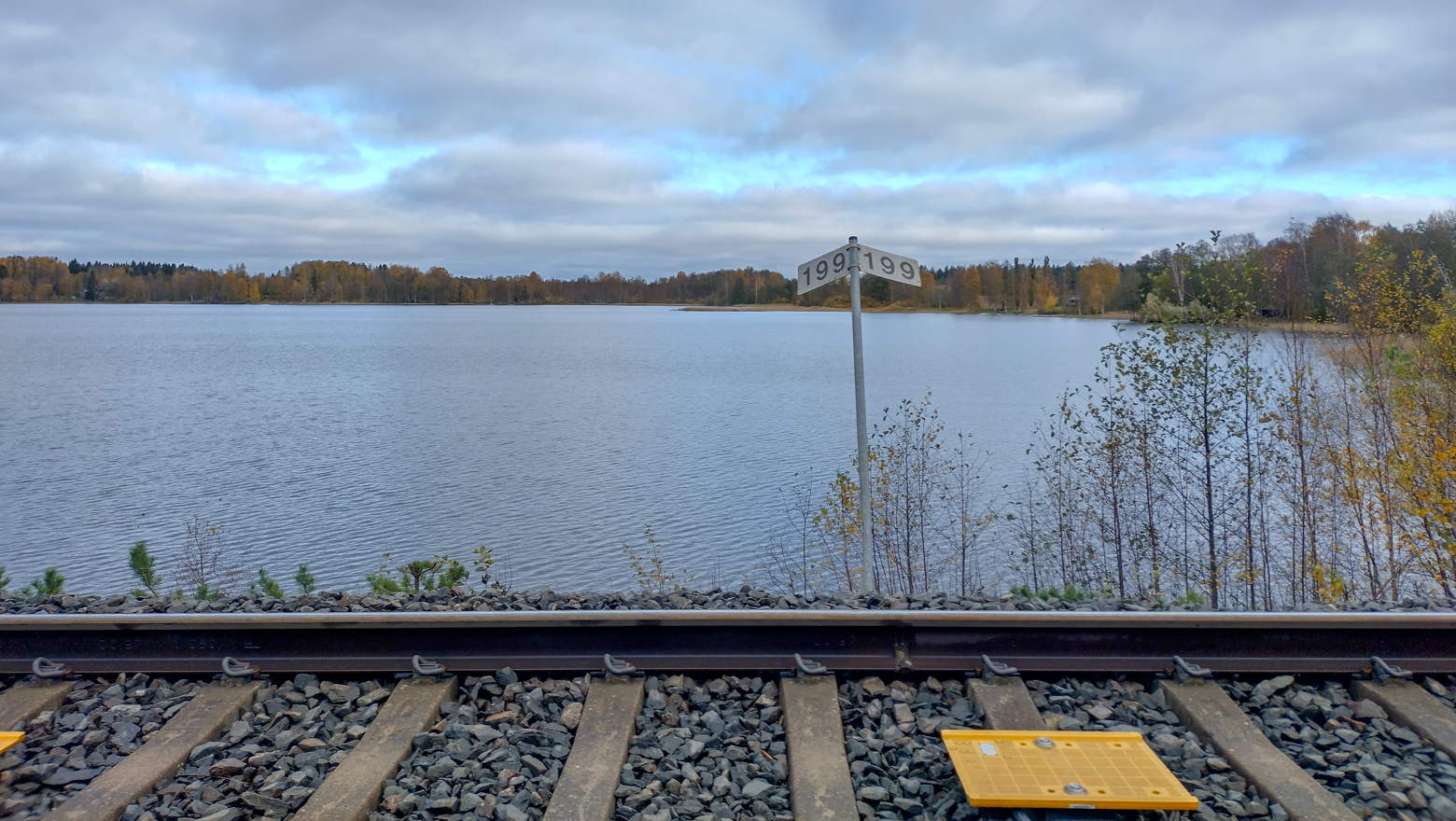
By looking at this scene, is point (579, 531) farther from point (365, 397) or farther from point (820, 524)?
point (365, 397)

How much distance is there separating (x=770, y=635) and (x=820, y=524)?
31.2ft

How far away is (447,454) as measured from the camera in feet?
69.7

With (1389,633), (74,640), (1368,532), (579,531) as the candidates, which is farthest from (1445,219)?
(74,640)

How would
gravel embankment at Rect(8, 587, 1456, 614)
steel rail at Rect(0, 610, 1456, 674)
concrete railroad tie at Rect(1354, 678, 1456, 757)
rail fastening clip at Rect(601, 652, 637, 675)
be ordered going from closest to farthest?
concrete railroad tie at Rect(1354, 678, 1456, 757) < rail fastening clip at Rect(601, 652, 637, 675) < steel rail at Rect(0, 610, 1456, 674) < gravel embankment at Rect(8, 587, 1456, 614)

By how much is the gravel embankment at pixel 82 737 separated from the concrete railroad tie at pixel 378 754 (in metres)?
1.08

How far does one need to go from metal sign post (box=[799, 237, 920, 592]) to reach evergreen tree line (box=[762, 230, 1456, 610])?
12.2 feet

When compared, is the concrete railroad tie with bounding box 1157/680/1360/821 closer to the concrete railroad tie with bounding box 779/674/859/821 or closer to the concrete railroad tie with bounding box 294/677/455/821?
the concrete railroad tie with bounding box 779/674/859/821

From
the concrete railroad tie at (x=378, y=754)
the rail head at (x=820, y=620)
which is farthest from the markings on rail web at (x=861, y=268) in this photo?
the concrete railroad tie at (x=378, y=754)

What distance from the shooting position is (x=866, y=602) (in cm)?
593

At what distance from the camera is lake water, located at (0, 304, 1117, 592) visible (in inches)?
545

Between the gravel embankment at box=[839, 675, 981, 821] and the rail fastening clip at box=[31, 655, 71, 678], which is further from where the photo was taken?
the rail fastening clip at box=[31, 655, 71, 678]

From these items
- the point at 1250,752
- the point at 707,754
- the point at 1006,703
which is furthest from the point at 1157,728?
the point at 707,754

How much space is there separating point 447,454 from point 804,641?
17664 mm

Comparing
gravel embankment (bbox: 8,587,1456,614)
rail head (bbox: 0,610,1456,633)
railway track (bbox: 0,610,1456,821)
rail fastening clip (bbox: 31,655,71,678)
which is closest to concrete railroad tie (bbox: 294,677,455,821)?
railway track (bbox: 0,610,1456,821)
